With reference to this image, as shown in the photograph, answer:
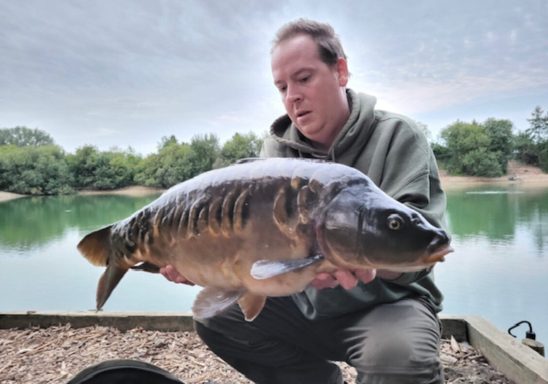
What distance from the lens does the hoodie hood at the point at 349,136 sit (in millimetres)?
1562

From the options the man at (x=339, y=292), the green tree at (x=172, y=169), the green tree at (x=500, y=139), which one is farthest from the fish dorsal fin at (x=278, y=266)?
the green tree at (x=500, y=139)

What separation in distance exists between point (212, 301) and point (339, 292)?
50 centimetres

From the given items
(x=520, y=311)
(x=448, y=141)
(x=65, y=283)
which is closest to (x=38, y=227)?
(x=65, y=283)

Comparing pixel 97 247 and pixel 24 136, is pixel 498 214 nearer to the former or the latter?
pixel 97 247

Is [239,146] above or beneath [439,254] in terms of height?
above

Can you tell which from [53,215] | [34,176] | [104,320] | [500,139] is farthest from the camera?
[34,176]

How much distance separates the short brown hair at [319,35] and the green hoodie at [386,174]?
7.7 inches

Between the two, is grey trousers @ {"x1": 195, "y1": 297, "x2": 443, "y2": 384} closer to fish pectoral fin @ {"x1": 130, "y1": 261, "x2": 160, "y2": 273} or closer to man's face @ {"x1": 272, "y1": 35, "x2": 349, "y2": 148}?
fish pectoral fin @ {"x1": 130, "y1": 261, "x2": 160, "y2": 273}

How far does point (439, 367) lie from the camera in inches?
52.3

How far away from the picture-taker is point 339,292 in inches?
57.1

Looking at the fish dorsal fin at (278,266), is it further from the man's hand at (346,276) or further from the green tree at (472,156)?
the green tree at (472,156)

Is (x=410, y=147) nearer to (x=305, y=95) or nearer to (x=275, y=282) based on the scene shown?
(x=305, y=95)

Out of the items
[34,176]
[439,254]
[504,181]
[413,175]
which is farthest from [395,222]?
[34,176]

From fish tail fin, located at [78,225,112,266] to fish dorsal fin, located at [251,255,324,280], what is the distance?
25.2 inches
